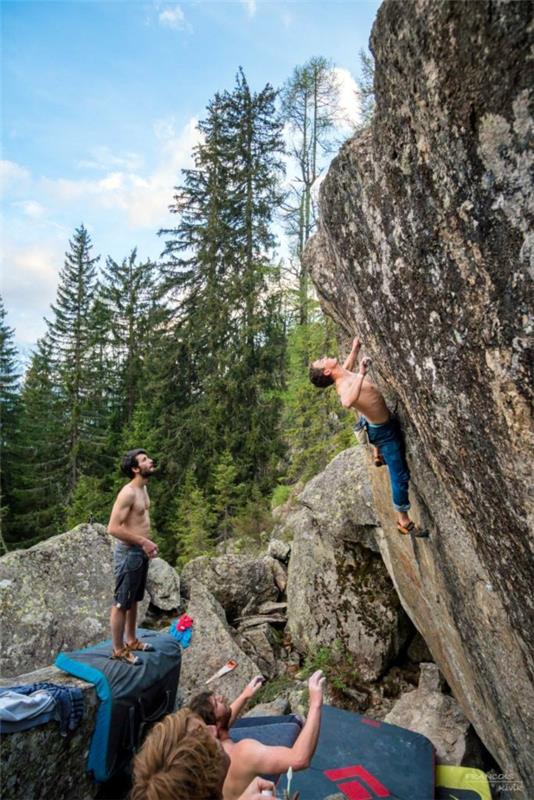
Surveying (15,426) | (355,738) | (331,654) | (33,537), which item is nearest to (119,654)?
(355,738)

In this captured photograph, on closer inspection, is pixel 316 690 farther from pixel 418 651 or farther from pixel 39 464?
pixel 39 464

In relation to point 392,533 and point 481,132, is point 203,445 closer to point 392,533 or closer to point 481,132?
point 392,533


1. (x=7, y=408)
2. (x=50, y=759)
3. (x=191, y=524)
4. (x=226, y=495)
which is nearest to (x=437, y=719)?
(x=50, y=759)

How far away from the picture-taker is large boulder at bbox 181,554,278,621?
10980 millimetres

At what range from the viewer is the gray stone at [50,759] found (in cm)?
389

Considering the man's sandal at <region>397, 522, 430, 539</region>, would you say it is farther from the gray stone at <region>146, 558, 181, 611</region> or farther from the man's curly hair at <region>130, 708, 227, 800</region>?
the gray stone at <region>146, 558, 181, 611</region>

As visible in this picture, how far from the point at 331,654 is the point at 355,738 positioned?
9.67ft

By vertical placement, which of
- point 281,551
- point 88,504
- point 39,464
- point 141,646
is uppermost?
point 39,464

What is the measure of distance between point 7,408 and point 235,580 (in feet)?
Result: 70.5

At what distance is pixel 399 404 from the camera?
4.53m

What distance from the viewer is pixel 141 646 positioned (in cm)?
592

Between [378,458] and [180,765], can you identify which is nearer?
[180,765]

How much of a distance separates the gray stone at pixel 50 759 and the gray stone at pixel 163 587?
508 centimetres

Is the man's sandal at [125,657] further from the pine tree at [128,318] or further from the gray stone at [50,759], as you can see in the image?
the pine tree at [128,318]
